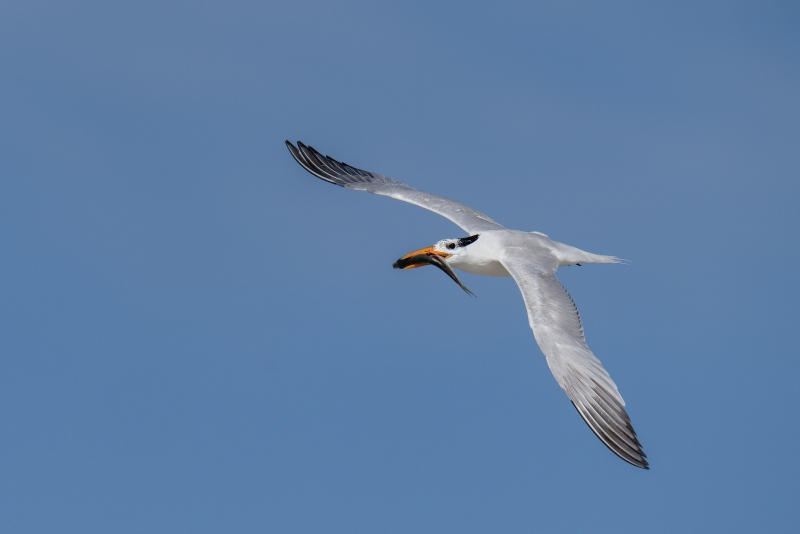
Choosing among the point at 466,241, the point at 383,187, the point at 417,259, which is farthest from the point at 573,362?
the point at 383,187

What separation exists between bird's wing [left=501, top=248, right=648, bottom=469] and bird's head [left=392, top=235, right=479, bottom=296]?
147 centimetres

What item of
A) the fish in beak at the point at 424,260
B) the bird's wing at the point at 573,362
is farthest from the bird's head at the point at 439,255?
the bird's wing at the point at 573,362

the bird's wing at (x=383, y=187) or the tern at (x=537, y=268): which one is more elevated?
the bird's wing at (x=383, y=187)

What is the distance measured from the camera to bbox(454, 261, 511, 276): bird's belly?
19594 mm

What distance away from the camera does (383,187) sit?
23.4 m

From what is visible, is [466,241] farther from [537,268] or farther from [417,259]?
[537,268]

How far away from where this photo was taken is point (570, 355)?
16.2 metres

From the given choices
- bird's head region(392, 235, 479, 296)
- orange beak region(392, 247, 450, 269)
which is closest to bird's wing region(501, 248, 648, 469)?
bird's head region(392, 235, 479, 296)

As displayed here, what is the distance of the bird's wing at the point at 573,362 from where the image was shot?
49.7ft

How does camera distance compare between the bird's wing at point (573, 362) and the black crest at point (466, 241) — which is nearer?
the bird's wing at point (573, 362)

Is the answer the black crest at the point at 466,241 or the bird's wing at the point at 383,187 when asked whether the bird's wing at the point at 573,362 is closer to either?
the black crest at the point at 466,241

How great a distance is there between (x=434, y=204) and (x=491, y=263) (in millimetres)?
3263

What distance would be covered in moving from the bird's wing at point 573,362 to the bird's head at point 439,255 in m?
1.47

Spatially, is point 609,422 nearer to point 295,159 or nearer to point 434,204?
point 434,204
